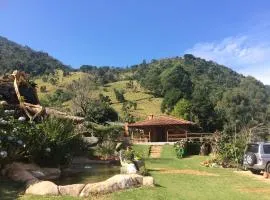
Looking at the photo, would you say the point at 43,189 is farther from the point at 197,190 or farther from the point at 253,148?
the point at 253,148

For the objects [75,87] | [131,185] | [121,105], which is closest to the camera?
[131,185]

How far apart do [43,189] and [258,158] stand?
14.1 m

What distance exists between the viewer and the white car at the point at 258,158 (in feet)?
73.6

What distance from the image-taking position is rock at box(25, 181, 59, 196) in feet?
39.6

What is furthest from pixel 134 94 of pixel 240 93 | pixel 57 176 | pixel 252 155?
pixel 57 176

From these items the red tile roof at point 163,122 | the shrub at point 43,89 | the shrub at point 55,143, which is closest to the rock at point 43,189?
the shrub at point 55,143

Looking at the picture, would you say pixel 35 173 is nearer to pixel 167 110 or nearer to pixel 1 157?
pixel 1 157

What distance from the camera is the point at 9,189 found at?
1262 centimetres

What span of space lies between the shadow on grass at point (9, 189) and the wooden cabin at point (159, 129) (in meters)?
34.8

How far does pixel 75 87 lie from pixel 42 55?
10224 cm

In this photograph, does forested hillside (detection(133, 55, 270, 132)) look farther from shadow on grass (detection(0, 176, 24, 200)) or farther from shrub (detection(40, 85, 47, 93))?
shadow on grass (detection(0, 176, 24, 200))

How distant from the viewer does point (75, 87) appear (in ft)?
224

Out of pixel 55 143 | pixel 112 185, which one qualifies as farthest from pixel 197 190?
pixel 55 143

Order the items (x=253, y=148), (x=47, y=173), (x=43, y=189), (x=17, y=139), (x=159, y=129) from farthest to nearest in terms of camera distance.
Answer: (x=159, y=129)
(x=253, y=148)
(x=47, y=173)
(x=17, y=139)
(x=43, y=189)
